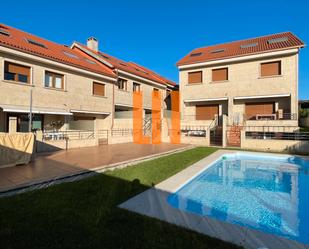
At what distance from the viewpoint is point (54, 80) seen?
17.8m

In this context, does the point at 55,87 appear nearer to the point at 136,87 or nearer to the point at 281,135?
the point at 136,87

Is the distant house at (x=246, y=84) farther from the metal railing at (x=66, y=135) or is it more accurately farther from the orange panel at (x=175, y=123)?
the metal railing at (x=66, y=135)

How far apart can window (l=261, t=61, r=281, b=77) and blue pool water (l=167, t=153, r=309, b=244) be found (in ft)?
42.0

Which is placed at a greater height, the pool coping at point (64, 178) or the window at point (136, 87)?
the window at point (136, 87)

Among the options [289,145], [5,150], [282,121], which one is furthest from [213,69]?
[5,150]

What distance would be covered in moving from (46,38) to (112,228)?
25189 millimetres

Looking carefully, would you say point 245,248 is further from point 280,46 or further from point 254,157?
point 280,46

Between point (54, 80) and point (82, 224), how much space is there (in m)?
16.5

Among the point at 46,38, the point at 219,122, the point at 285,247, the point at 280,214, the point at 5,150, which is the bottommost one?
the point at 280,214

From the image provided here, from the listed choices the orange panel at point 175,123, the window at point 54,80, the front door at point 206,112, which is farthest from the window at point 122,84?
the front door at point 206,112

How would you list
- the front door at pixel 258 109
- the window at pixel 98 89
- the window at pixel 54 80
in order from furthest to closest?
1. the front door at pixel 258 109
2. the window at pixel 98 89
3. the window at pixel 54 80

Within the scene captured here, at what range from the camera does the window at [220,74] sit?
2561 cm

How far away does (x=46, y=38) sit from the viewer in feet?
75.2

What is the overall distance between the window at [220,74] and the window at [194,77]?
1916 mm
